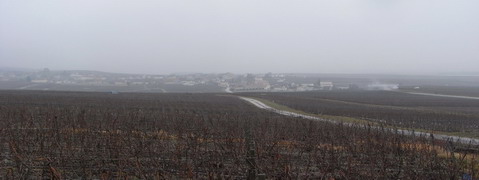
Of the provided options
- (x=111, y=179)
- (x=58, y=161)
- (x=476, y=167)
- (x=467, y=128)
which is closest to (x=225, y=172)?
(x=111, y=179)

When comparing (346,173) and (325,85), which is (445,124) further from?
(325,85)

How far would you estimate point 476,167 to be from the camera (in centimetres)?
972

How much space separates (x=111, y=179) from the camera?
784 centimetres

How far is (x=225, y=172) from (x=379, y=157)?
3.98 metres

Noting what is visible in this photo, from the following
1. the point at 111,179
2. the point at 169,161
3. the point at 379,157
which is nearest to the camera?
the point at 111,179

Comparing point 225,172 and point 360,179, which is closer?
point 360,179

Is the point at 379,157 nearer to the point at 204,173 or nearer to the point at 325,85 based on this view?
the point at 204,173

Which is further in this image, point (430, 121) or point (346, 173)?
point (430, 121)

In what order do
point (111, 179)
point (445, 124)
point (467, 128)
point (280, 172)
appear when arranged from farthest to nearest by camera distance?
point (445, 124) → point (467, 128) → point (111, 179) → point (280, 172)

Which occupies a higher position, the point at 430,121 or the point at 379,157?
the point at 379,157

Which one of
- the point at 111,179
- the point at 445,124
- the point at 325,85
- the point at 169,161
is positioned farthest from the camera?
the point at 325,85

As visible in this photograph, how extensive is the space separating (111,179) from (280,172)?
3438 millimetres

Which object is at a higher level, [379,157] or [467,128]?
[379,157]

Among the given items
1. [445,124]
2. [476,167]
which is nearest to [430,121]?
[445,124]
